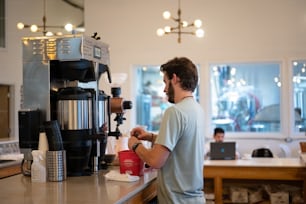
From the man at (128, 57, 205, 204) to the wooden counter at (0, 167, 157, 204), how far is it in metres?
0.14

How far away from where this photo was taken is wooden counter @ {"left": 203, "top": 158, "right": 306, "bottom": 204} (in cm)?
391

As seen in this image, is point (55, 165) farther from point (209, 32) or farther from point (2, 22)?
point (2, 22)

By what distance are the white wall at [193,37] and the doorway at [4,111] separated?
0.17m

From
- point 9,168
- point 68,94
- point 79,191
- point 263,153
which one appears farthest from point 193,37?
point 79,191

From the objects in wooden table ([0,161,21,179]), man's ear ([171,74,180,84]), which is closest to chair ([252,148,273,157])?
wooden table ([0,161,21,179])

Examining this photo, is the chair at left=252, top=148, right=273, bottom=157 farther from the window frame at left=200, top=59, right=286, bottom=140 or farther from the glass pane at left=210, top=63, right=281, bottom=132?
the glass pane at left=210, top=63, right=281, bottom=132

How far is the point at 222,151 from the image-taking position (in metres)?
4.68

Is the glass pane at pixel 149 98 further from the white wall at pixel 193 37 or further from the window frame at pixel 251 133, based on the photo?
the window frame at pixel 251 133

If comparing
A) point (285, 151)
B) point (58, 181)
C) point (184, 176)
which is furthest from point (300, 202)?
point (285, 151)

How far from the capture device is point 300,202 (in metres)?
4.01

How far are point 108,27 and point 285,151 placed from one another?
393cm

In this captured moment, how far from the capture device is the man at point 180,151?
1979mm

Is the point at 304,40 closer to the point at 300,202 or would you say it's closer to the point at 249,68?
the point at 249,68

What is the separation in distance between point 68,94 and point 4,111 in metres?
6.23
